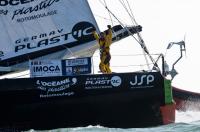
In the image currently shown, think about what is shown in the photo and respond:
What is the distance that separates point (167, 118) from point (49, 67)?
2812 mm

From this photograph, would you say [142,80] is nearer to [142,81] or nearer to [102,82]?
[142,81]

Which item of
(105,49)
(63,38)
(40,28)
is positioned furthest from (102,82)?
(40,28)

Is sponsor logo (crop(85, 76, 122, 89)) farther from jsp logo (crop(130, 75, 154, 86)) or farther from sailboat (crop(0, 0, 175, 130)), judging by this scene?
jsp logo (crop(130, 75, 154, 86))

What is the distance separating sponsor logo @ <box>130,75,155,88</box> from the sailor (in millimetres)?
874

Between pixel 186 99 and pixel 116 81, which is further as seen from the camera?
pixel 186 99

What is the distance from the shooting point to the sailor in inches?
568

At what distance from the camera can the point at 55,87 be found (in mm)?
13484

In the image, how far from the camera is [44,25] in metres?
15.7

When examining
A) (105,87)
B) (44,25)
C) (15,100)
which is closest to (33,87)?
(15,100)

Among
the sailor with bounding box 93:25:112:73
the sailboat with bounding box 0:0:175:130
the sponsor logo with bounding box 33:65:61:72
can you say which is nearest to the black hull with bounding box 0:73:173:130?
the sailboat with bounding box 0:0:175:130

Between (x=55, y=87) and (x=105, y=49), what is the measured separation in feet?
5.53

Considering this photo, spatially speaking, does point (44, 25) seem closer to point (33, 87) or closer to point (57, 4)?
point (57, 4)

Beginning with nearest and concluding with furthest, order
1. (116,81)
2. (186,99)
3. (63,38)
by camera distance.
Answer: (116,81) < (63,38) < (186,99)

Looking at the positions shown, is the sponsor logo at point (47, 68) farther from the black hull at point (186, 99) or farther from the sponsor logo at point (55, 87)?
the black hull at point (186, 99)
